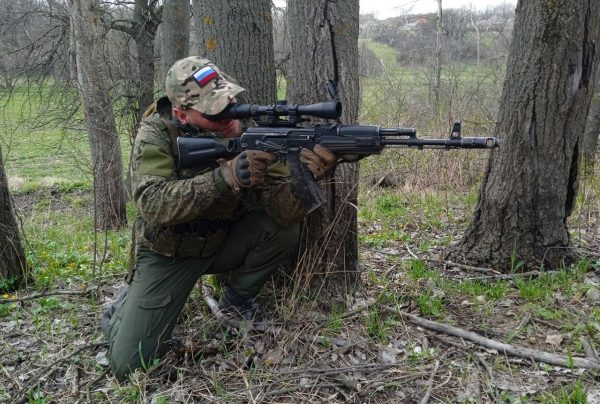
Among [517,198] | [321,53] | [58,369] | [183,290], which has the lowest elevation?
[58,369]

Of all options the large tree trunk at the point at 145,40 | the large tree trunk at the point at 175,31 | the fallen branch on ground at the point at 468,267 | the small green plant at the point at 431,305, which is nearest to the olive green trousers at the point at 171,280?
the small green plant at the point at 431,305

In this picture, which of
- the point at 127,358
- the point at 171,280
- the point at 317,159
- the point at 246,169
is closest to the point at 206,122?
the point at 246,169

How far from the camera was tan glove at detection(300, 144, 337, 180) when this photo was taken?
2.77m

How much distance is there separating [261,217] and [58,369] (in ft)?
5.14

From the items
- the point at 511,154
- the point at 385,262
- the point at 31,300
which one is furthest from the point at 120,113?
the point at 511,154

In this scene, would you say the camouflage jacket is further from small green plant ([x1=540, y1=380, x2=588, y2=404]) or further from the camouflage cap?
small green plant ([x1=540, y1=380, x2=588, y2=404])

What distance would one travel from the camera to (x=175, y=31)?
8.46 metres

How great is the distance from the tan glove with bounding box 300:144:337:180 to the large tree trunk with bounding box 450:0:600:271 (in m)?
1.74

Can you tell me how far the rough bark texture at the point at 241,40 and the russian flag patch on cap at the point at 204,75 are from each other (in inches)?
18.9

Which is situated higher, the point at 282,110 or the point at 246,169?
the point at 282,110

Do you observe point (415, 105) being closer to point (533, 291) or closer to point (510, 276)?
point (510, 276)

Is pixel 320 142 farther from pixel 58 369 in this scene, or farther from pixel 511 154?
pixel 58 369

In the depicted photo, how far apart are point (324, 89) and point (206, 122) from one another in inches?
31.1

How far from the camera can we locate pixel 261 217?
3438 mm
